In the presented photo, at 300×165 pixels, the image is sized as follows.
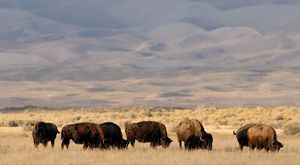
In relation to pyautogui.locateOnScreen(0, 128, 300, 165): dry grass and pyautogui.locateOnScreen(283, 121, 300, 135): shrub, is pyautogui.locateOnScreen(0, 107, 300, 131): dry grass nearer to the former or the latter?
pyautogui.locateOnScreen(283, 121, 300, 135): shrub

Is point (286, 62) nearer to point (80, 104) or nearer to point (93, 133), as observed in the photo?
point (80, 104)

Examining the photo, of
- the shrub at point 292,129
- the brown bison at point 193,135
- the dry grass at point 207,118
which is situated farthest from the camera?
the dry grass at point 207,118

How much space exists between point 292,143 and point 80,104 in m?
70.6

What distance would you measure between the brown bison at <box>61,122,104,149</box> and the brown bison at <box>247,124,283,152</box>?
4.04 meters

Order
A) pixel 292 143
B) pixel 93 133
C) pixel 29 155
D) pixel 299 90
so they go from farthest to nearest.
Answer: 1. pixel 299 90
2. pixel 292 143
3. pixel 93 133
4. pixel 29 155

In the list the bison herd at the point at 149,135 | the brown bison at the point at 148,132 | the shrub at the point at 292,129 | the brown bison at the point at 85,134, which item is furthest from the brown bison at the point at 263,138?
the shrub at the point at 292,129

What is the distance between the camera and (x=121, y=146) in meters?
26.8

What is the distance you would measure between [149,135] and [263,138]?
336cm

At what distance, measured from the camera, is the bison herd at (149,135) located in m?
25.5

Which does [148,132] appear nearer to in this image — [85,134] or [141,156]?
[85,134]

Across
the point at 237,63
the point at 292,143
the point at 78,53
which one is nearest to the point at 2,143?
the point at 292,143

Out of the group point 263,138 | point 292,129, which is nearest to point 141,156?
point 263,138

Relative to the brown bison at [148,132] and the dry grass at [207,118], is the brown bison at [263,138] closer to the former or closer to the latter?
the brown bison at [148,132]

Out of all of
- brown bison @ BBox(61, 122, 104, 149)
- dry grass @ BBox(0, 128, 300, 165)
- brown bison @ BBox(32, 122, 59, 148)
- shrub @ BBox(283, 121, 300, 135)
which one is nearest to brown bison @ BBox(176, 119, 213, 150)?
dry grass @ BBox(0, 128, 300, 165)
